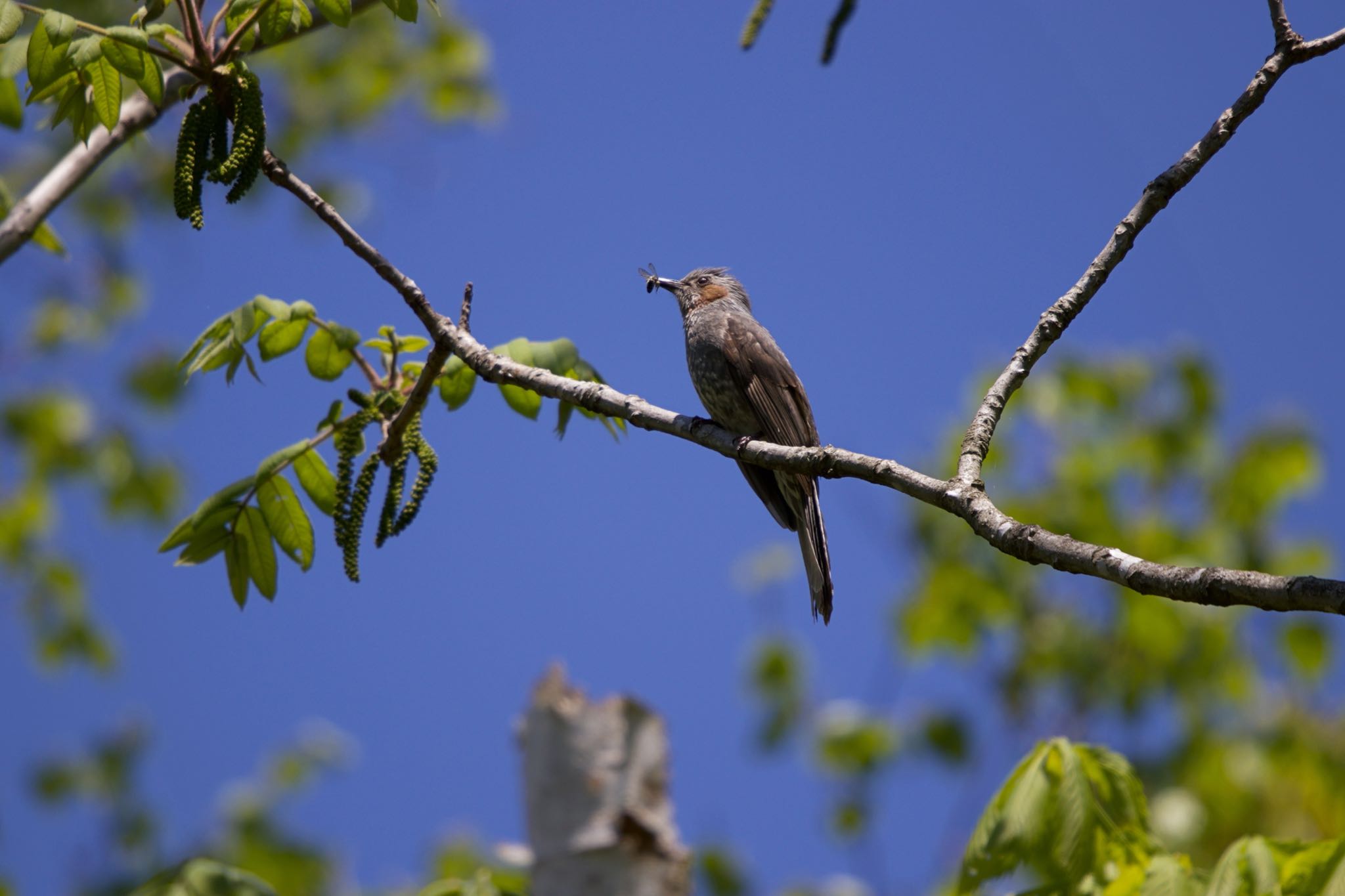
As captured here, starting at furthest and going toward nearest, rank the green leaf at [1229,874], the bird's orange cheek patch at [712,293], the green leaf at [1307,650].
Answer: the green leaf at [1307,650] < the bird's orange cheek patch at [712,293] < the green leaf at [1229,874]

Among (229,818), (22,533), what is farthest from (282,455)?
(22,533)

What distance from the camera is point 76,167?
4.09m

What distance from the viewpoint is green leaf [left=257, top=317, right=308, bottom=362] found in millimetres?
3705

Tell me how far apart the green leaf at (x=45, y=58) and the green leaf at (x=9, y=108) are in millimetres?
1210

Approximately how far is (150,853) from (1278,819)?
782 cm

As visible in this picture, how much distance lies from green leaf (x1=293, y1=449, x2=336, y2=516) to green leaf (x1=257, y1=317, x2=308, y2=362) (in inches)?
15.7

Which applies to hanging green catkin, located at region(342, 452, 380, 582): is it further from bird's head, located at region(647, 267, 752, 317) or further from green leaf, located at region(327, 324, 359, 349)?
bird's head, located at region(647, 267, 752, 317)

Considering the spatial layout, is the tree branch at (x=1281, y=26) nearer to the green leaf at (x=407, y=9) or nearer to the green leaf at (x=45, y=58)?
the green leaf at (x=407, y=9)

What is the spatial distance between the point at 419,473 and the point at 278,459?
1.50ft

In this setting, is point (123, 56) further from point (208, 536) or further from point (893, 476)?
point (893, 476)

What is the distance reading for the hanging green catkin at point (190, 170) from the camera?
3.13 meters

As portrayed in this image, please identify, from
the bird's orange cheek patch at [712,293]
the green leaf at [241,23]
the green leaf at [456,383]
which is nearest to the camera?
the green leaf at [241,23]

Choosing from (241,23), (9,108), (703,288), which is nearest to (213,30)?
(241,23)

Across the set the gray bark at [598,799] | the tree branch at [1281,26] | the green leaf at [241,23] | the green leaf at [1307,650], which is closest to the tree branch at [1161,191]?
the tree branch at [1281,26]
